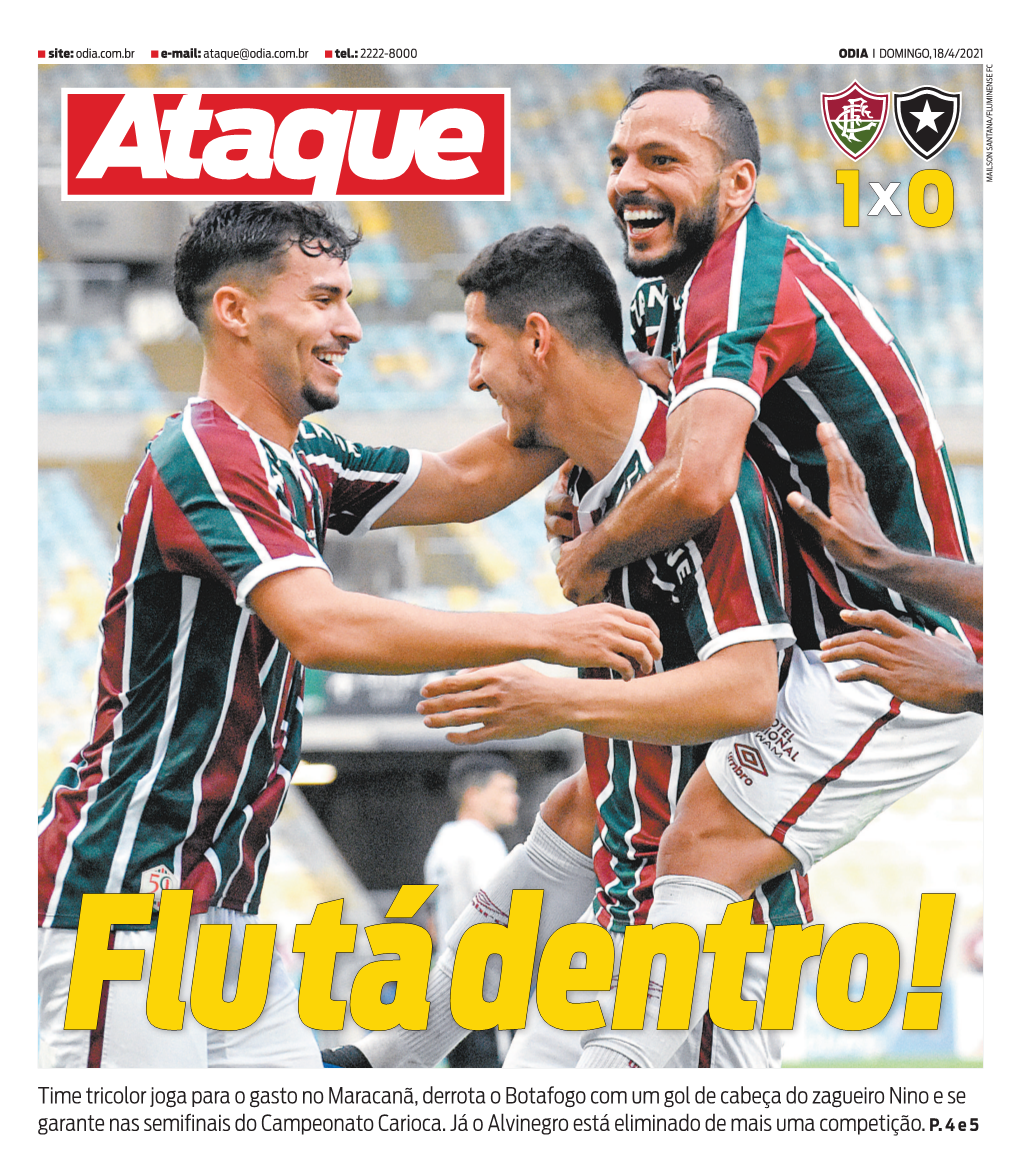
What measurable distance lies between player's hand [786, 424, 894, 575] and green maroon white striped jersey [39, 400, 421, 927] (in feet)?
3.27

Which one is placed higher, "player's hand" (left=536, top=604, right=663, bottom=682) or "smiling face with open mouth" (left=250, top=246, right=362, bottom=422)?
"smiling face with open mouth" (left=250, top=246, right=362, bottom=422)

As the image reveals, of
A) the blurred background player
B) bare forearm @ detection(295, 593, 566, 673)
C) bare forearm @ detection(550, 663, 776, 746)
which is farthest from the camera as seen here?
the blurred background player

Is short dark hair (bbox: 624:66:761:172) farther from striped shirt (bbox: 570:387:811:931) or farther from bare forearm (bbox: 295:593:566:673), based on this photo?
bare forearm (bbox: 295:593:566:673)

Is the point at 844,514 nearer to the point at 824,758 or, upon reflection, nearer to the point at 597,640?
the point at 824,758

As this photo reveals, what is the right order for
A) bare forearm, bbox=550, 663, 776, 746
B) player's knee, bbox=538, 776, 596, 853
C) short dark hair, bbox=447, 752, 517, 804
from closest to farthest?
bare forearm, bbox=550, 663, 776, 746 → player's knee, bbox=538, 776, 596, 853 → short dark hair, bbox=447, 752, 517, 804

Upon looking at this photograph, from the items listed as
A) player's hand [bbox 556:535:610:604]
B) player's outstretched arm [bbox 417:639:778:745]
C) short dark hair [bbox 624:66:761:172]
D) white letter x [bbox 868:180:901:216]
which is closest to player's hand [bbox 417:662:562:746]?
player's outstretched arm [bbox 417:639:778:745]

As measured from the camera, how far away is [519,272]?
8.55ft

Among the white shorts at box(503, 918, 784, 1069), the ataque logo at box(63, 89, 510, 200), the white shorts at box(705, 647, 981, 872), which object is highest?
the ataque logo at box(63, 89, 510, 200)

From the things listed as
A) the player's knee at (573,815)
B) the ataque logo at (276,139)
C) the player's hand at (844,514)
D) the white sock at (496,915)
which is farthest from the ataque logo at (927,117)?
the white sock at (496,915)

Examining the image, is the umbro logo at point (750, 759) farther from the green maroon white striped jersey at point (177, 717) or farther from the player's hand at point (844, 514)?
the green maroon white striped jersey at point (177, 717)

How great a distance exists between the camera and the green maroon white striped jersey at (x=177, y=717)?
238 centimetres

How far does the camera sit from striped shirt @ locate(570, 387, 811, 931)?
2.51 meters

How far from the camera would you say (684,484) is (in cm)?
236
